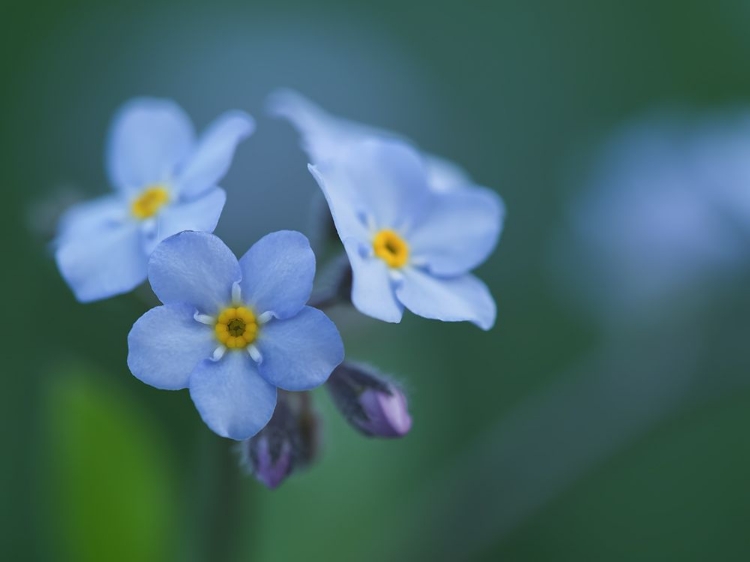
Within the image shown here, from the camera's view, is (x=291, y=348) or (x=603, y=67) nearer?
(x=291, y=348)

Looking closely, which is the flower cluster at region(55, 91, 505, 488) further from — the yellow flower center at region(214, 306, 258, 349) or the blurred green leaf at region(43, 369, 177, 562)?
the blurred green leaf at region(43, 369, 177, 562)

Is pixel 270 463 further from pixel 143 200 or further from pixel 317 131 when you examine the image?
pixel 317 131

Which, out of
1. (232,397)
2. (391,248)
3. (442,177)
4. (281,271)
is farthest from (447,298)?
(442,177)

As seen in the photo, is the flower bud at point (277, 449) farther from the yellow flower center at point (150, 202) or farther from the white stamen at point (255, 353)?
the yellow flower center at point (150, 202)

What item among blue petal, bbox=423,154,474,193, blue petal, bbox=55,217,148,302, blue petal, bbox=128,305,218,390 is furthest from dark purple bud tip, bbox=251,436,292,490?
→ blue petal, bbox=423,154,474,193

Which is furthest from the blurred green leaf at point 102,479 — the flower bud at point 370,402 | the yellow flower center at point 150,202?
the flower bud at point 370,402

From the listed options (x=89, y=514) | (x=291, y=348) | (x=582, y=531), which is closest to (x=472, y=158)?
(x=582, y=531)

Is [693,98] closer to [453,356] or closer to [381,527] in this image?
[453,356]
